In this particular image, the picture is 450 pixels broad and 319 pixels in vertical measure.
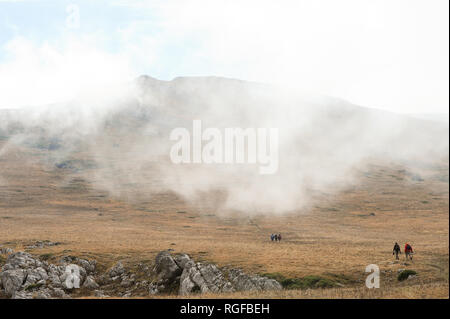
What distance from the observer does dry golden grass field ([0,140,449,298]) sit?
37.1 m

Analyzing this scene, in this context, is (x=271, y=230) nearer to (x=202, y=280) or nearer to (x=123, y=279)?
(x=123, y=279)

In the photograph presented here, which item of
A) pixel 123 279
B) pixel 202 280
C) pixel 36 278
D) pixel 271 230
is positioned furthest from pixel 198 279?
pixel 271 230

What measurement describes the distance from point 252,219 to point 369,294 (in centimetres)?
10272

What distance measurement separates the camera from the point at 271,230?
331ft

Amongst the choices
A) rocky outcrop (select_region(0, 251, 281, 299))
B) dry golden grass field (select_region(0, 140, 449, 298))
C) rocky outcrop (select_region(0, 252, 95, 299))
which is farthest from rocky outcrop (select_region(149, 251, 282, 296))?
rocky outcrop (select_region(0, 252, 95, 299))

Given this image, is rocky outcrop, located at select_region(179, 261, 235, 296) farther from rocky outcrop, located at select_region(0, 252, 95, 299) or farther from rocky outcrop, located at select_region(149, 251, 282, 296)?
rocky outcrop, located at select_region(0, 252, 95, 299)

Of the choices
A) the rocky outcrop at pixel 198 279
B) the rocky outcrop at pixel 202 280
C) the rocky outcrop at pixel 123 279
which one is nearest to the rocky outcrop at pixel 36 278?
the rocky outcrop at pixel 123 279

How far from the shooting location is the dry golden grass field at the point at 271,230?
37.1m
